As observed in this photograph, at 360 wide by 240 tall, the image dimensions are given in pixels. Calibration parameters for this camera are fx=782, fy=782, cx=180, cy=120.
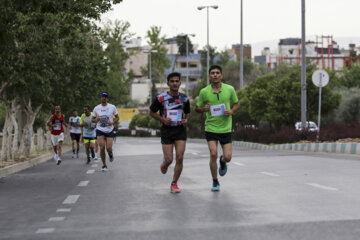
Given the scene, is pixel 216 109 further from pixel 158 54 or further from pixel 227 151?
pixel 158 54

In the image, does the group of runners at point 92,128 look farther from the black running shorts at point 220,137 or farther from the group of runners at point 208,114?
the black running shorts at point 220,137

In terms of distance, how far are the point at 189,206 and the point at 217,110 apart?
2.26 m

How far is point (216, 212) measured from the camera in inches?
370

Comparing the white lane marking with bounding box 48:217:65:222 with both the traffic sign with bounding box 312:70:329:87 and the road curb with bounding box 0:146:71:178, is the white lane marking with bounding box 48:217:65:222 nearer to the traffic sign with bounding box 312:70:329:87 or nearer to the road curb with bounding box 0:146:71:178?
the road curb with bounding box 0:146:71:178

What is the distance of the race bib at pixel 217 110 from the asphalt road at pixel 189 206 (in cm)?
120

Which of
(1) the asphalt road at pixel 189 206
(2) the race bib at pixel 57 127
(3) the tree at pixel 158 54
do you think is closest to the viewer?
(1) the asphalt road at pixel 189 206

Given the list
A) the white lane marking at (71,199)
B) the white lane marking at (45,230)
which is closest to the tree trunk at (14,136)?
the white lane marking at (71,199)

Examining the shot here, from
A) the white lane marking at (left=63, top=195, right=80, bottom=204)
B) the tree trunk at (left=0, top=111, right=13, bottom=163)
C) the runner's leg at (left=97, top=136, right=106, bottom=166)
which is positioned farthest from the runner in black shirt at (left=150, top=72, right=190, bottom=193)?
the tree trunk at (left=0, top=111, right=13, bottom=163)

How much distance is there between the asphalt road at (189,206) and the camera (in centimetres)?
792

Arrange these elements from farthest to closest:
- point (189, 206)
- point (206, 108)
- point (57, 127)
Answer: point (57, 127) < point (206, 108) < point (189, 206)

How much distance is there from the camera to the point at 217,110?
1195 centimetres

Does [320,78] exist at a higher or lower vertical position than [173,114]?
higher

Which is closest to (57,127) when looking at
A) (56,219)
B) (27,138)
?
(27,138)

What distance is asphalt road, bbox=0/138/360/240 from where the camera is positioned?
792 cm
